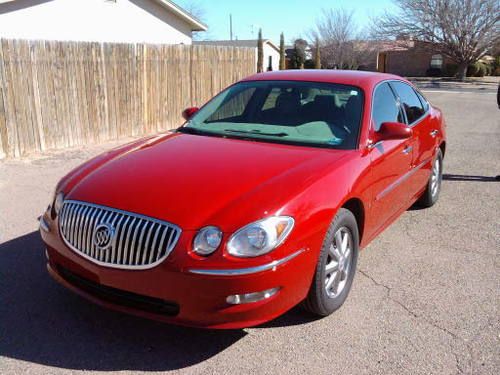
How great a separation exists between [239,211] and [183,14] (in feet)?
53.2

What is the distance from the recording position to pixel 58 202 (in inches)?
132

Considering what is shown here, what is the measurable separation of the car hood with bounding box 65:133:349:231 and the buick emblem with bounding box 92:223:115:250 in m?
0.14

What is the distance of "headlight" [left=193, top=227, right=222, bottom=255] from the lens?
8.91 feet

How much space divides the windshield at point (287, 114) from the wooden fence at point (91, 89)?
473 cm

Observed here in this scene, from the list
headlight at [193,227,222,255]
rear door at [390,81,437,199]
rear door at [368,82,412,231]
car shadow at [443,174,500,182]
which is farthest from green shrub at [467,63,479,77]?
headlight at [193,227,222,255]

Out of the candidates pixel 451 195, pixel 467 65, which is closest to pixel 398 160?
pixel 451 195

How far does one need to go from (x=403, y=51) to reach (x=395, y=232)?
5167cm

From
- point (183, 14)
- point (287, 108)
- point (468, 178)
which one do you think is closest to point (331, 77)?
point (287, 108)

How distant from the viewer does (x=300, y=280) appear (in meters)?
2.98

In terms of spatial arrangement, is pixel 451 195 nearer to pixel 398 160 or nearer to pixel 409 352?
pixel 398 160

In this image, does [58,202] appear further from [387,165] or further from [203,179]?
[387,165]

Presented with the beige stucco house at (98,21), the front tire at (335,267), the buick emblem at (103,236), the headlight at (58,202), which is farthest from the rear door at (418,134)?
the beige stucco house at (98,21)

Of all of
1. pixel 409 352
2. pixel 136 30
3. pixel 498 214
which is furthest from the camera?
pixel 136 30

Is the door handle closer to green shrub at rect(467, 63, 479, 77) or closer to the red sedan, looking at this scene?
the red sedan
